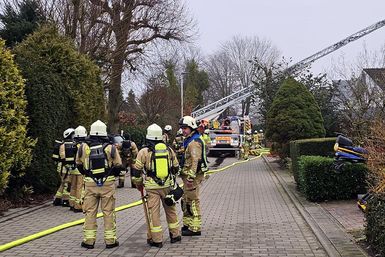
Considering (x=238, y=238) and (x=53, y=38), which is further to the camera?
(x=53, y=38)

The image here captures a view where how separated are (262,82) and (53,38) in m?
14.1

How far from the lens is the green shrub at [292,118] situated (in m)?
20.7

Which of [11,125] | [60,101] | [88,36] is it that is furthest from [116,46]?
[11,125]

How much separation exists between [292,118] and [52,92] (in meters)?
11.4

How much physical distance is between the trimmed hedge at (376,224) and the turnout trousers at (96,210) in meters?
3.74

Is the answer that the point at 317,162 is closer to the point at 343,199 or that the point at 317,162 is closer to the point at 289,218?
the point at 343,199

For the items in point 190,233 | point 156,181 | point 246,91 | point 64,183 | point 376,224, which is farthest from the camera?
point 246,91

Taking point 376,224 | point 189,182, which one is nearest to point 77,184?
point 189,182

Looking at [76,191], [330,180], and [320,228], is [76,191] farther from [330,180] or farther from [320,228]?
[330,180]

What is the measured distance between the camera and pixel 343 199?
38.6ft

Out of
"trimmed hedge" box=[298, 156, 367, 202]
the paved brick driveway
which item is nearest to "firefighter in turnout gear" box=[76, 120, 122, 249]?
the paved brick driveway

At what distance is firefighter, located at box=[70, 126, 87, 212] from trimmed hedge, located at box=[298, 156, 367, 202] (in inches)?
207

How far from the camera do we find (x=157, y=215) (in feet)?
24.6

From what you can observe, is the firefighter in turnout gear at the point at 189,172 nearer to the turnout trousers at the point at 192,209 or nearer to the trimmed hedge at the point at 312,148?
the turnout trousers at the point at 192,209
